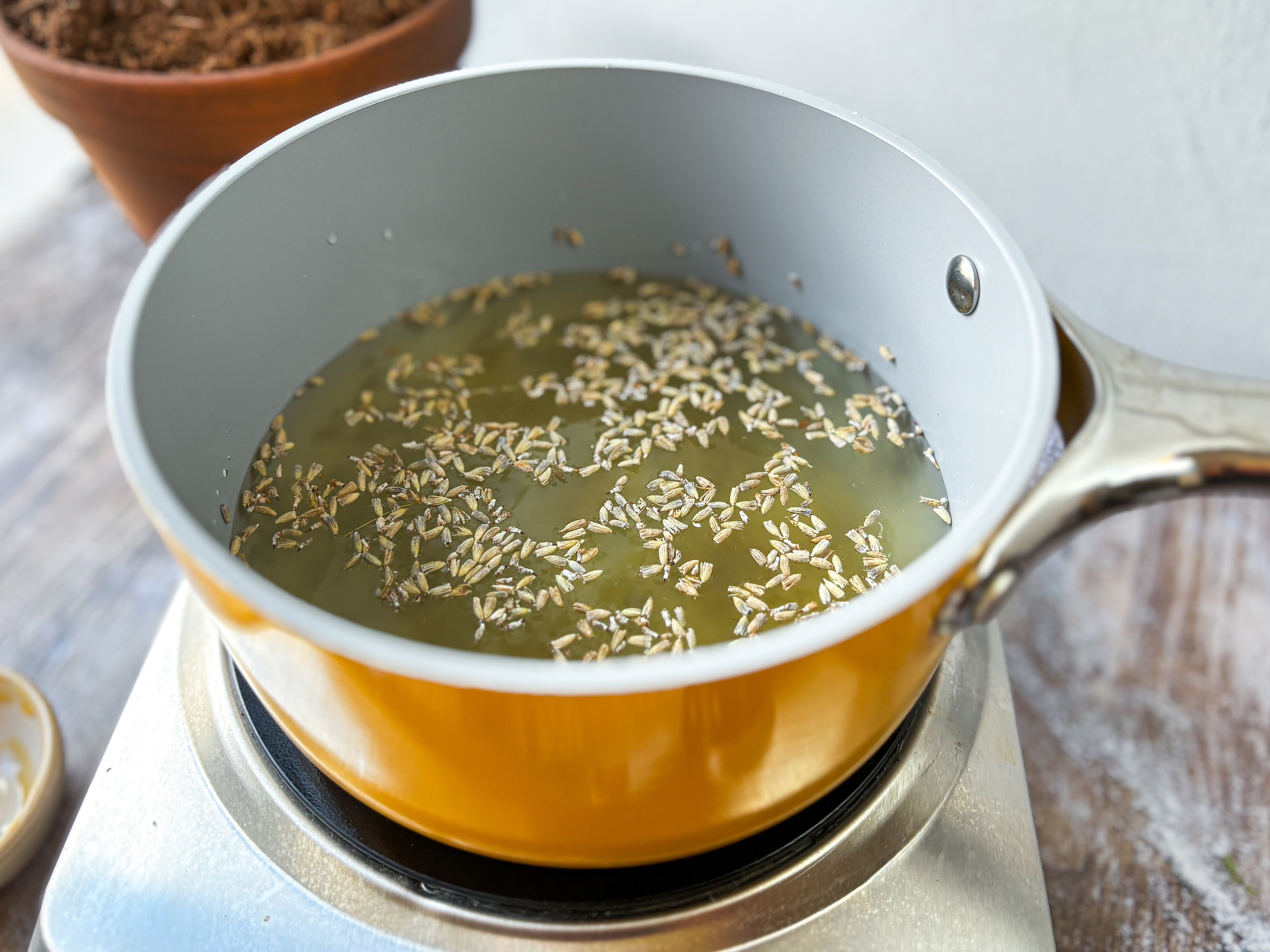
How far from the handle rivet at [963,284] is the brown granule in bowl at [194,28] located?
65cm

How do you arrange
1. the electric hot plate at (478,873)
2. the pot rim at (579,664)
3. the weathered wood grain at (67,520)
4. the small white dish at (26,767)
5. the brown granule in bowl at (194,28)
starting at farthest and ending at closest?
1. the brown granule in bowl at (194,28)
2. the weathered wood grain at (67,520)
3. the small white dish at (26,767)
4. the electric hot plate at (478,873)
5. the pot rim at (579,664)

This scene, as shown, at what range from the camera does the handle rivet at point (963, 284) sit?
0.55m

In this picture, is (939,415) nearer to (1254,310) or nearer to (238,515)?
(238,515)

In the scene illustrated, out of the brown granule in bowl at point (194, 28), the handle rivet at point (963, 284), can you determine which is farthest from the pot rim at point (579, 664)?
the brown granule in bowl at point (194, 28)

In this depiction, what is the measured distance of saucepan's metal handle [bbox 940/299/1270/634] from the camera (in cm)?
38

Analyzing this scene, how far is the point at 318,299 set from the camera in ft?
2.30

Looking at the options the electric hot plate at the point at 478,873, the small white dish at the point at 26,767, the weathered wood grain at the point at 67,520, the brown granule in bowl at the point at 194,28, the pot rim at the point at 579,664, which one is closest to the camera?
the pot rim at the point at 579,664

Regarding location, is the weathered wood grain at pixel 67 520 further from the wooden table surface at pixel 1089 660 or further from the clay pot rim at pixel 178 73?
the clay pot rim at pixel 178 73

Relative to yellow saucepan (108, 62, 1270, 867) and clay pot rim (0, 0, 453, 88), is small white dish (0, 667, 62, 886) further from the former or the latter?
clay pot rim (0, 0, 453, 88)

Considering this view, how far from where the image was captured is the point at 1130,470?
386 mm

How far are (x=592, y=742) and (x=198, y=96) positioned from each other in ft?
2.39

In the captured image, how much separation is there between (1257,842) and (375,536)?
2.29 feet

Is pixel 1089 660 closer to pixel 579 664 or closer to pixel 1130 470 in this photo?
pixel 1130 470

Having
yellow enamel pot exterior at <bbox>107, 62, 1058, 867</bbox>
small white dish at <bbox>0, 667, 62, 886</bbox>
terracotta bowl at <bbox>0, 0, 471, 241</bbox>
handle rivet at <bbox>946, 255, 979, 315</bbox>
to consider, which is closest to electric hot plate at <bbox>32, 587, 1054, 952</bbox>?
yellow enamel pot exterior at <bbox>107, 62, 1058, 867</bbox>
